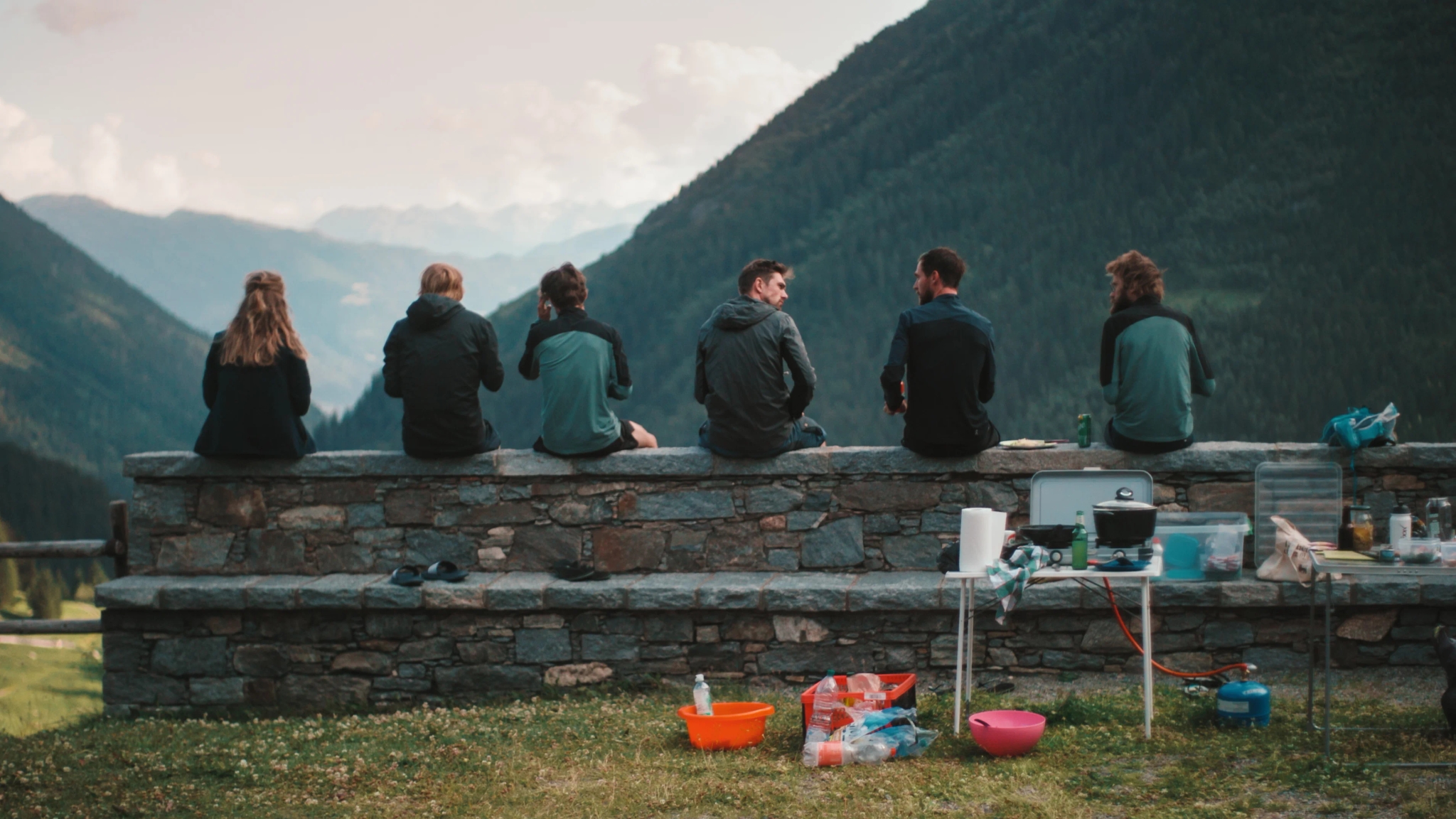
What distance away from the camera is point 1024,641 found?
235 inches

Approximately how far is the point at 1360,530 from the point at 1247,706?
86 centimetres

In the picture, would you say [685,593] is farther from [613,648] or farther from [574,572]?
[574,572]

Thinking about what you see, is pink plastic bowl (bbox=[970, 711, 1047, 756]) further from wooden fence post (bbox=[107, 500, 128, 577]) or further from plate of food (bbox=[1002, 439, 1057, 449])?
wooden fence post (bbox=[107, 500, 128, 577])

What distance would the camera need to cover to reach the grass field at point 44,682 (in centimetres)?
1206

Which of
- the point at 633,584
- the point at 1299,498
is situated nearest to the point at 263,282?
the point at 633,584

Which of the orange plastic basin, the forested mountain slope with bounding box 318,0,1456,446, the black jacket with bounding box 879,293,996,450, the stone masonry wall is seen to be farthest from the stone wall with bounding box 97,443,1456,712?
the forested mountain slope with bounding box 318,0,1456,446

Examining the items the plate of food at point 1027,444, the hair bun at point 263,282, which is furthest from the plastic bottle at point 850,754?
the hair bun at point 263,282

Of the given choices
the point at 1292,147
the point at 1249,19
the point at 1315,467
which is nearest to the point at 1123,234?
the point at 1292,147

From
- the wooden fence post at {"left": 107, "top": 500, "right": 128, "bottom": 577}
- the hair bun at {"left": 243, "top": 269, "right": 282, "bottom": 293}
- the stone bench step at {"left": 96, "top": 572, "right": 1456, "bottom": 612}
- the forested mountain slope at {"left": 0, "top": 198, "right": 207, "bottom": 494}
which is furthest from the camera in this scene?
the forested mountain slope at {"left": 0, "top": 198, "right": 207, "bottom": 494}

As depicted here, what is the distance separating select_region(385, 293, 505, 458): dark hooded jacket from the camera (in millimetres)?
6648

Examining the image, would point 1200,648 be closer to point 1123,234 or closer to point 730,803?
point 730,803

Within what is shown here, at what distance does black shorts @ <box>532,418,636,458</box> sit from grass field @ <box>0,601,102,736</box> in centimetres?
607

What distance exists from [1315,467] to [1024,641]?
1.82 metres

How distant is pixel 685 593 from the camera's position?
6.10 metres
